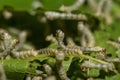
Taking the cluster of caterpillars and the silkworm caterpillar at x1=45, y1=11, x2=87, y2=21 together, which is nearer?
the cluster of caterpillars

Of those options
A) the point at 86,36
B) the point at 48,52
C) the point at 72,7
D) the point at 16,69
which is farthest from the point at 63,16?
the point at 16,69

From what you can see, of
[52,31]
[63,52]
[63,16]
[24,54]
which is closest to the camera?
[63,52]

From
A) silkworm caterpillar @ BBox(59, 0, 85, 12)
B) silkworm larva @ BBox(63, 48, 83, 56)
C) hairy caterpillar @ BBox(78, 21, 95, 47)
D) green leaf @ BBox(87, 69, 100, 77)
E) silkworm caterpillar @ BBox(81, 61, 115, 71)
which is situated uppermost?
silkworm caterpillar @ BBox(59, 0, 85, 12)

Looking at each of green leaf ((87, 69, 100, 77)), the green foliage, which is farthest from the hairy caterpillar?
green leaf ((87, 69, 100, 77))

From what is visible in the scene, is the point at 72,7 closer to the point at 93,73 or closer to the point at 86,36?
the point at 86,36

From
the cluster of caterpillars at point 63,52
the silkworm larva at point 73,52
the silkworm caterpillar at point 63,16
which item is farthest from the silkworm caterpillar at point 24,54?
the silkworm caterpillar at point 63,16

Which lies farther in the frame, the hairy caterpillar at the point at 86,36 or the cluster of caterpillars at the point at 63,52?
the hairy caterpillar at the point at 86,36

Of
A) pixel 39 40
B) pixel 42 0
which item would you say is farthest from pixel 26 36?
pixel 42 0

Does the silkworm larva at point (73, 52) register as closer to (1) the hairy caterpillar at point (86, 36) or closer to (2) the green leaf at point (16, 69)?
(2) the green leaf at point (16, 69)

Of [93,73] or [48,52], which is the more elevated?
[48,52]

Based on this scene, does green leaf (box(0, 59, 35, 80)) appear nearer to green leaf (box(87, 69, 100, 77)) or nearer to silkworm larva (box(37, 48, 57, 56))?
silkworm larva (box(37, 48, 57, 56))

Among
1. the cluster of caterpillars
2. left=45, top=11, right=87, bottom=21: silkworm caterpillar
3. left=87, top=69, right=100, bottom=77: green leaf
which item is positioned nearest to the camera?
the cluster of caterpillars

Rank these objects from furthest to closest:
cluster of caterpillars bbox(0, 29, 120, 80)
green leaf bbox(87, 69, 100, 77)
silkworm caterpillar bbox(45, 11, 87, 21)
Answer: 1. silkworm caterpillar bbox(45, 11, 87, 21)
2. green leaf bbox(87, 69, 100, 77)
3. cluster of caterpillars bbox(0, 29, 120, 80)
